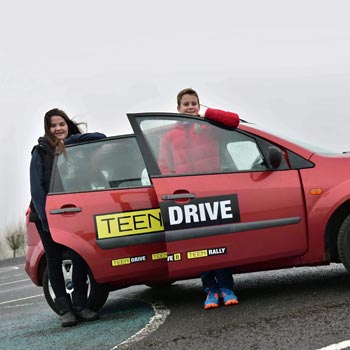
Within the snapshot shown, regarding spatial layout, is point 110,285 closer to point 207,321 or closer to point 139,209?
point 139,209

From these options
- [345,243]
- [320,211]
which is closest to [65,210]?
[320,211]

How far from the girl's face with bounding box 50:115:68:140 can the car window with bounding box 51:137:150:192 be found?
5.4 inches

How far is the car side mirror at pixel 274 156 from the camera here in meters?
4.17

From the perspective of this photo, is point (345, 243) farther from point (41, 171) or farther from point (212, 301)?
point (41, 171)

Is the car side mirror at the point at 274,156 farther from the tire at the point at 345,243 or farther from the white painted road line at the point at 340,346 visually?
the white painted road line at the point at 340,346

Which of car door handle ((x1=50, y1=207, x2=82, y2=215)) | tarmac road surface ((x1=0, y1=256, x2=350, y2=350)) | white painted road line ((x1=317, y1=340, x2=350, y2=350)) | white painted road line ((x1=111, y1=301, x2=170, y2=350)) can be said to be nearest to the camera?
white painted road line ((x1=317, y1=340, x2=350, y2=350))

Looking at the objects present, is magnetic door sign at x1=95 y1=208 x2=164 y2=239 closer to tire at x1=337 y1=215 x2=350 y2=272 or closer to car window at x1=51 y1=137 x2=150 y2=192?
car window at x1=51 y1=137 x2=150 y2=192

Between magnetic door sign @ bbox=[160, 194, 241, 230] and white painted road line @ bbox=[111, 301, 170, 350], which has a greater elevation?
magnetic door sign @ bbox=[160, 194, 241, 230]

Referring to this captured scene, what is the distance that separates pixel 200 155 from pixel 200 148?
62mm

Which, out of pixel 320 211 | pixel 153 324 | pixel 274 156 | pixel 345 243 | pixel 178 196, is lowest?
pixel 153 324

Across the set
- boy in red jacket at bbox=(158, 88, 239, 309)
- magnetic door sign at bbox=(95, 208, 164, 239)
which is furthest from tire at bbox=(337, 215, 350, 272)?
magnetic door sign at bbox=(95, 208, 164, 239)

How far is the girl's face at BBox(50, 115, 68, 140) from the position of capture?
4.76 metres

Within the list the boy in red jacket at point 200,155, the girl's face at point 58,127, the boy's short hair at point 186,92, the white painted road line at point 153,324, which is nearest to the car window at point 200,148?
the boy in red jacket at point 200,155

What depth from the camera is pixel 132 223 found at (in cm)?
441
